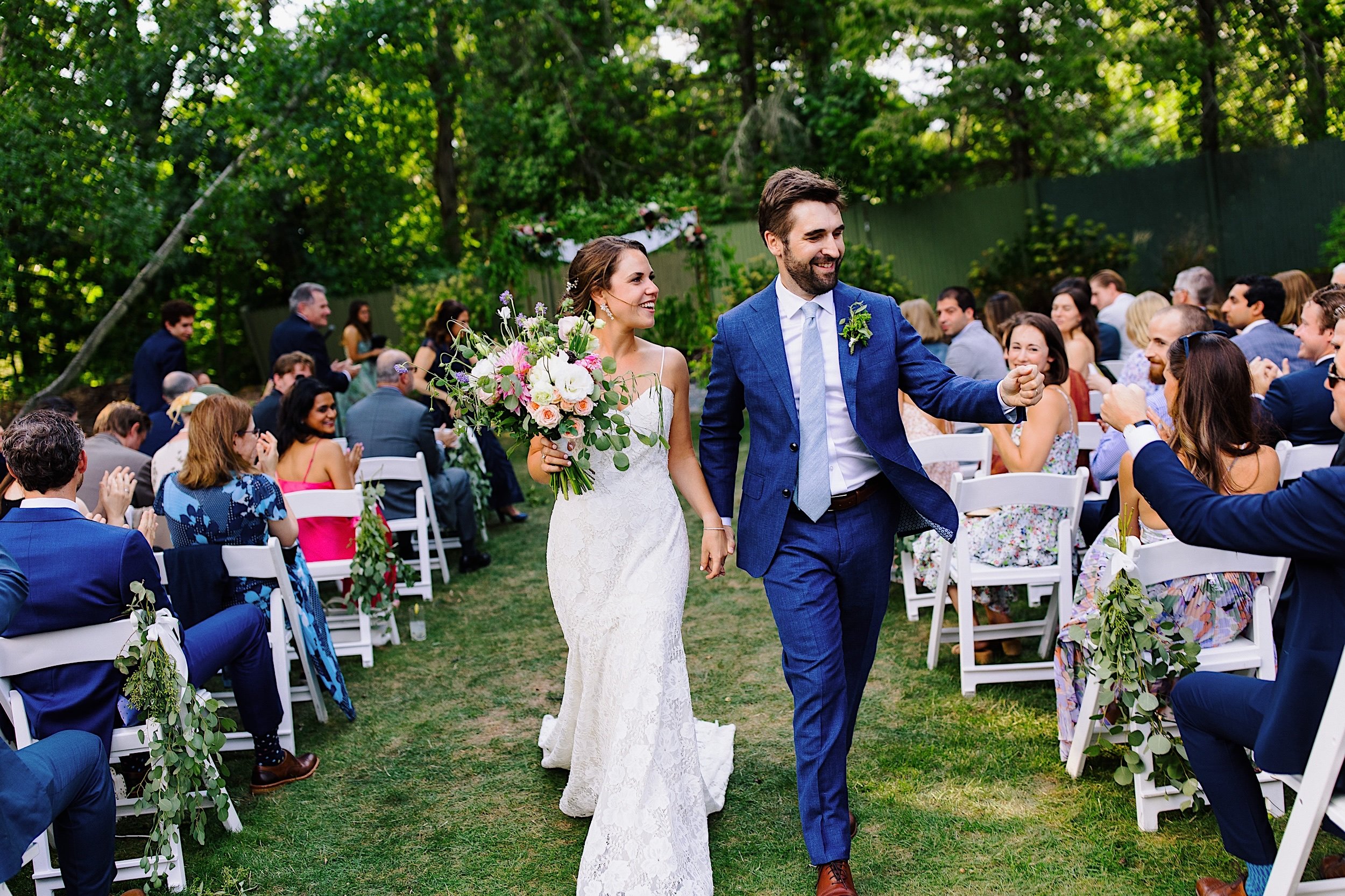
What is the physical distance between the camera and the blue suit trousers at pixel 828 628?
3234 millimetres

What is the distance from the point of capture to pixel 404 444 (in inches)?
290

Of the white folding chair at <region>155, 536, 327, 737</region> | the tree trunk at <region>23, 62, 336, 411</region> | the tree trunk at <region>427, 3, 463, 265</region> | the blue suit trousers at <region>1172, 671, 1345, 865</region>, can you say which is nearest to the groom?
the blue suit trousers at <region>1172, 671, 1345, 865</region>

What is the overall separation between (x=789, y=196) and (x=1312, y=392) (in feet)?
10.2

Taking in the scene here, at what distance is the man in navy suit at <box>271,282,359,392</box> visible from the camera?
29.9ft

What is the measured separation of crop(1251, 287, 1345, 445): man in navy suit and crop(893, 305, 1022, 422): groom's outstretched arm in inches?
87.1

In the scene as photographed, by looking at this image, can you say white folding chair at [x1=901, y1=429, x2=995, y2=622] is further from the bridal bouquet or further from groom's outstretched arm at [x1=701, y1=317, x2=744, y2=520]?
the bridal bouquet

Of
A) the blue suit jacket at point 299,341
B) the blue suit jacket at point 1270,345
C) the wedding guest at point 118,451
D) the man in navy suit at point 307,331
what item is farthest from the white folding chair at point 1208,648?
the blue suit jacket at point 299,341

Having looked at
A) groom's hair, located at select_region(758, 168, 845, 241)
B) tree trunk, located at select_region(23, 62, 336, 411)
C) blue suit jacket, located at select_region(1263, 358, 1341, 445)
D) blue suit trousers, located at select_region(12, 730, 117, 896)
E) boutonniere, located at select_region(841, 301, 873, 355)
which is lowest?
blue suit trousers, located at select_region(12, 730, 117, 896)

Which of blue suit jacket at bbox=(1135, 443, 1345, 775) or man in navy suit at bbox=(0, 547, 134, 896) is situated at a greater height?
blue suit jacket at bbox=(1135, 443, 1345, 775)

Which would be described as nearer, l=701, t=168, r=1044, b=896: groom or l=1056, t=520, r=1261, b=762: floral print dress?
l=701, t=168, r=1044, b=896: groom

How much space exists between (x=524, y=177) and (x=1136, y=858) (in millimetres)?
18148

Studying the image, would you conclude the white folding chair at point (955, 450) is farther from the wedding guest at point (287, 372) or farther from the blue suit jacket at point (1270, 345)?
the wedding guest at point (287, 372)

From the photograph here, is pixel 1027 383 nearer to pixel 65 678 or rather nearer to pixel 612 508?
pixel 612 508

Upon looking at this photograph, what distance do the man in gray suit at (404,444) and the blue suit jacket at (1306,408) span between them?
4.99 m
